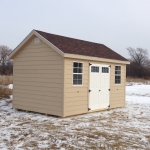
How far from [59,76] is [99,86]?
250 centimetres

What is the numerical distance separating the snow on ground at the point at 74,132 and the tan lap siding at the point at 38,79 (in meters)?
0.56

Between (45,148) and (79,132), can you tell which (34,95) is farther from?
(45,148)

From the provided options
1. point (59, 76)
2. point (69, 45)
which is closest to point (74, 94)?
point (59, 76)

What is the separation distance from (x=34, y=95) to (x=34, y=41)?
238 cm

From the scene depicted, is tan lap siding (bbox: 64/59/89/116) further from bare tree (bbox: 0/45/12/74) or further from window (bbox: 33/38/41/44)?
bare tree (bbox: 0/45/12/74)

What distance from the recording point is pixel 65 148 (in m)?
5.73

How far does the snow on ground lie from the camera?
19.7 ft

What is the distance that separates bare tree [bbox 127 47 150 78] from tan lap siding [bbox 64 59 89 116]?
53.0 m

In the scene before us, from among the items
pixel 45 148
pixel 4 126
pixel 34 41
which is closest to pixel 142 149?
pixel 45 148

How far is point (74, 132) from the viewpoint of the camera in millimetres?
7258

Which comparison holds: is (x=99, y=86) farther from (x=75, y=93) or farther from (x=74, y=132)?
(x=74, y=132)

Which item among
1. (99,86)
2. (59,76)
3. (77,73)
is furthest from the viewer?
(99,86)

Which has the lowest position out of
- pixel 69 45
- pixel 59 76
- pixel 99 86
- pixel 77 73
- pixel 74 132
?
pixel 74 132

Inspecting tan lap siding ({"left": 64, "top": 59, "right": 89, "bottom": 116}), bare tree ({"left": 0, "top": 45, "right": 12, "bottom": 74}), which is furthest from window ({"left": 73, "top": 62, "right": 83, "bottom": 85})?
bare tree ({"left": 0, "top": 45, "right": 12, "bottom": 74})
